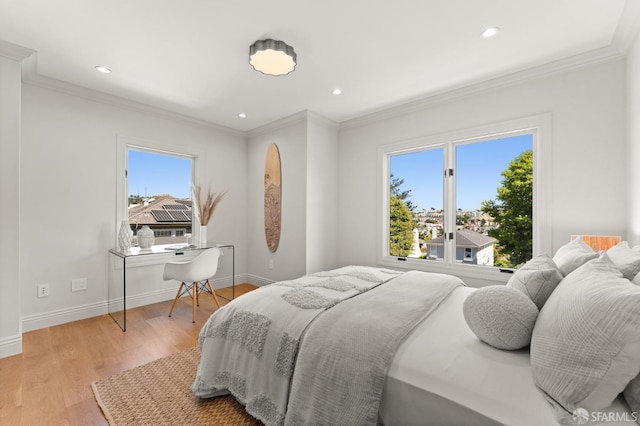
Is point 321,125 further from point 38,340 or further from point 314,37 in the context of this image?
point 38,340

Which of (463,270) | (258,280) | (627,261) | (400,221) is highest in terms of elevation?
(400,221)

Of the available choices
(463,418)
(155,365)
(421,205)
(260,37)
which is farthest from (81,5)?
(421,205)

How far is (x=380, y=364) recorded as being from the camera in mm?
1154

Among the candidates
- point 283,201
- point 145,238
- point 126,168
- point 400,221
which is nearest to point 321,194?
point 283,201

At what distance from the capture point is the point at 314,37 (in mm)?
2254

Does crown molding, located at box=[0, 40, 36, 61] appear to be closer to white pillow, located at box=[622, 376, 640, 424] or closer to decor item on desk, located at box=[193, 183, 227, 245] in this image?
decor item on desk, located at box=[193, 183, 227, 245]

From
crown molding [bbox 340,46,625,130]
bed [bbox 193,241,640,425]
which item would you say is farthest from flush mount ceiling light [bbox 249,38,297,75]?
bed [bbox 193,241,640,425]

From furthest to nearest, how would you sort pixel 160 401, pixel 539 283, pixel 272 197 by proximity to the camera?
1. pixel 272 197
2. pixel 160 401
3. pixel 539 283

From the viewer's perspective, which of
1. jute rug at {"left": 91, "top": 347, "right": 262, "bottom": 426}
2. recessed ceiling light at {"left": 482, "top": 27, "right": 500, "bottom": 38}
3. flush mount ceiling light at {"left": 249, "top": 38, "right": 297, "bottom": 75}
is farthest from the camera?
flush mount ceiling light at {"left": 249, "top": 38, "right": 297, "bottom": 75}

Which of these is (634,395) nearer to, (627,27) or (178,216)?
(627,27)

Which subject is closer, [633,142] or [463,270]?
[633,142]

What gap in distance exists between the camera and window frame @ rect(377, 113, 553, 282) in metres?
2.70

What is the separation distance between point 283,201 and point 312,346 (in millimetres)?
3042

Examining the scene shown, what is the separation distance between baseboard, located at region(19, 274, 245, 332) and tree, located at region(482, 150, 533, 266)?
13.3 ft
